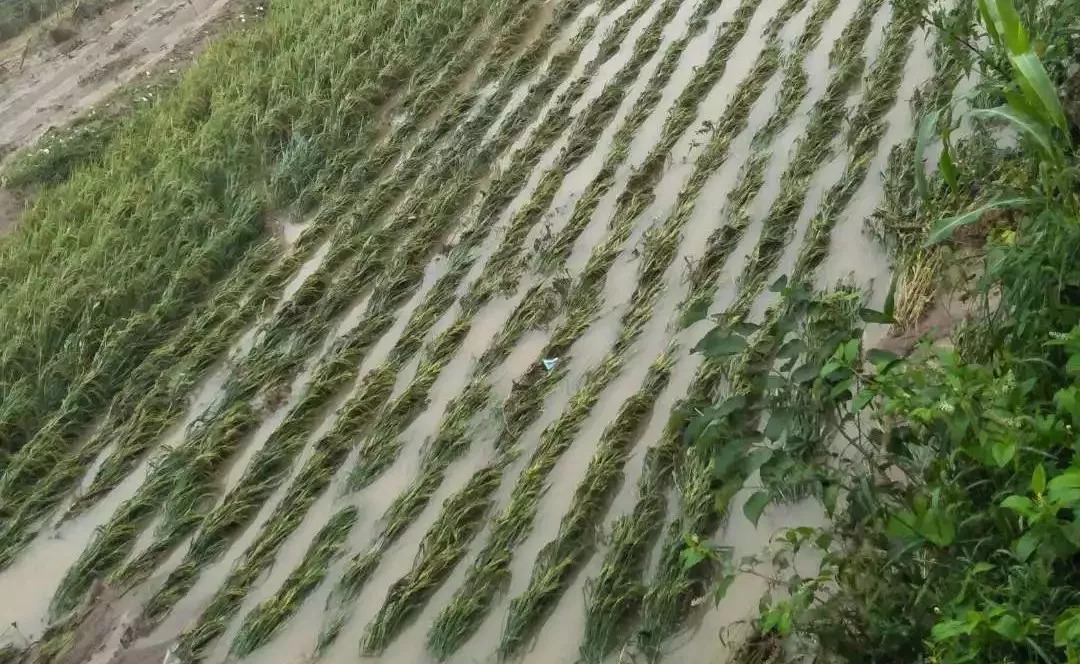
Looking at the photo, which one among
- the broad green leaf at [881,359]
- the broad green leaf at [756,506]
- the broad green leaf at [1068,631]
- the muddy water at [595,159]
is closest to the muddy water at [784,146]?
the muddy water at [595,159]

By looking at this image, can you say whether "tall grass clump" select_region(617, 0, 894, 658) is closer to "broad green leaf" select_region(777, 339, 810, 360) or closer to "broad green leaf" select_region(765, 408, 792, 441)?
"broad green leaf" select_region(765, 408, 792, 441)

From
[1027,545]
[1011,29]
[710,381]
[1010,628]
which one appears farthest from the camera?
[710,381]

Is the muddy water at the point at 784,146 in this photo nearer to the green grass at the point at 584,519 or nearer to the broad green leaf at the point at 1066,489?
the green grass at the point at 584,519

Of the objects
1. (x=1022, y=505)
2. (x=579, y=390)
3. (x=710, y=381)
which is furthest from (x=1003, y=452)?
(x=579, y=390)

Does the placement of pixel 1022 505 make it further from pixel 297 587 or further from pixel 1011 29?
pixel 297 587

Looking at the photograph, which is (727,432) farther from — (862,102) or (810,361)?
(862,102)

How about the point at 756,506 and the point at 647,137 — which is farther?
the point at 647,137

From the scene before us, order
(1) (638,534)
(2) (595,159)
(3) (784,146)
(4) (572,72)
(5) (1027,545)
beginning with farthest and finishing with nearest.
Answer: (4) (572,72), (2) (595,159), (3) (784,146), (1) (638,534), (5) (1027,545)

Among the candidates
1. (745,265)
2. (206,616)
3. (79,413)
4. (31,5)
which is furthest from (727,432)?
(31,5)

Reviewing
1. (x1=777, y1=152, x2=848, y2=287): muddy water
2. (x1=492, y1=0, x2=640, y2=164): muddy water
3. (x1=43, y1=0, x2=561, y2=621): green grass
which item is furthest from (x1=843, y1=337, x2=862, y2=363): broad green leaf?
(x1=492, y1=0, x2=640, y2=164): muddy water
